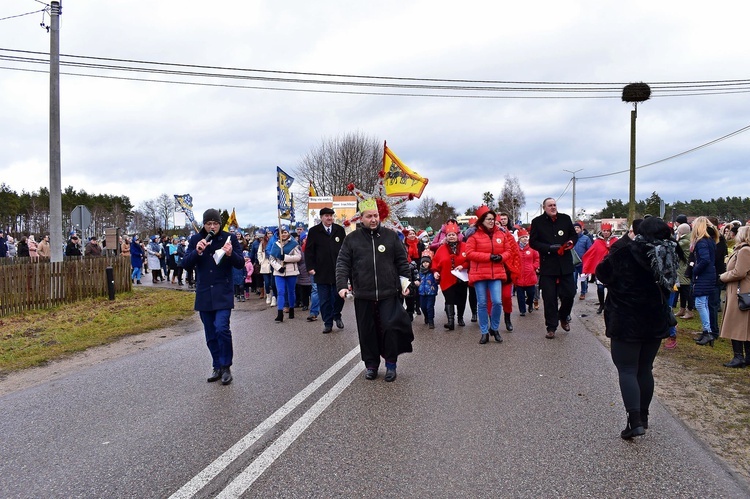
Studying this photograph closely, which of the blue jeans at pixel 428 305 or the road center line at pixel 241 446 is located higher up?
the blue jeans at pixel 428 305

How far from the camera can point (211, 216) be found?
6316 mm

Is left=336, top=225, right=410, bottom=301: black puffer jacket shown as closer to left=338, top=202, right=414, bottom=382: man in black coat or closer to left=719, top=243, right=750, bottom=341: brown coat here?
left=338, top=202, right=414, bottom=382: man in black coat

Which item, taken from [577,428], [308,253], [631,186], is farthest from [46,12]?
[631,186]

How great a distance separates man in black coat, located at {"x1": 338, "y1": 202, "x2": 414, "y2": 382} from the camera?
6.25m

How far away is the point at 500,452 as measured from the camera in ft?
13.4

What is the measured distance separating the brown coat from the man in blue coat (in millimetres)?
5944

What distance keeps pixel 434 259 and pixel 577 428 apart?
5768 mm

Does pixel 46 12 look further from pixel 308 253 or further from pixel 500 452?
pixel 500 452

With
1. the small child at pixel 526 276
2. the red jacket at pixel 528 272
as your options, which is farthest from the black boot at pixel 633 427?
the red jacket at pixel 528 272

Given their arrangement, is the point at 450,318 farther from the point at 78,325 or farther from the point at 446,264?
the point at 78,325

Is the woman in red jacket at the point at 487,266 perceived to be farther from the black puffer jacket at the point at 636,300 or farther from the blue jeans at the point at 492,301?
the black puffer jacket at the point at 636,300

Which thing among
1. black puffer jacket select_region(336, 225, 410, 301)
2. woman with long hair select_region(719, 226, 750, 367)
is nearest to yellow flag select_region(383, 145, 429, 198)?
black puffer jacket select_region(336, 225, 410, 301)

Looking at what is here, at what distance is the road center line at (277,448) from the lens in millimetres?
3541

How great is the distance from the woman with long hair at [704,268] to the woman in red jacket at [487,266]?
2.67m
